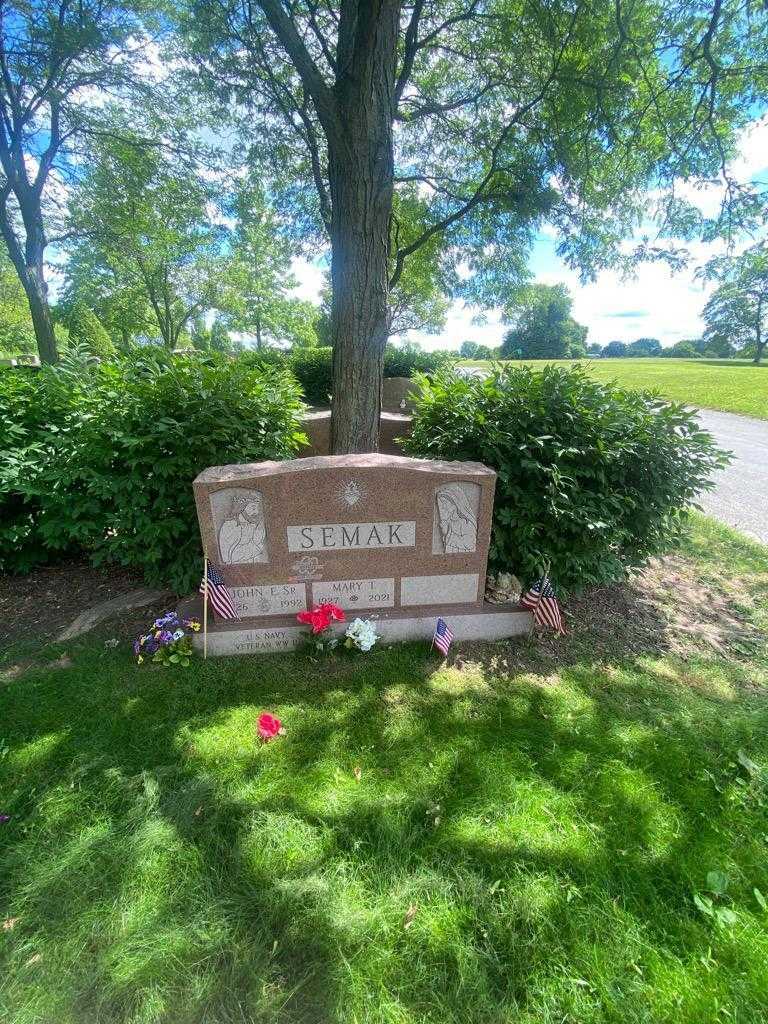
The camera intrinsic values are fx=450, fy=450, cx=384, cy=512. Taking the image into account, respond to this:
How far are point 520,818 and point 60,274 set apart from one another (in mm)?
24441

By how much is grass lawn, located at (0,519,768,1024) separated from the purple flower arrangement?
105 mm

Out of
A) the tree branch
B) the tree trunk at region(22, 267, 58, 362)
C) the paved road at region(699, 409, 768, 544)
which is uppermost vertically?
the tree branch

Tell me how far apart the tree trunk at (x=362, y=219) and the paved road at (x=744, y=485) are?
3.29 m

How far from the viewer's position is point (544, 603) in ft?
10.8

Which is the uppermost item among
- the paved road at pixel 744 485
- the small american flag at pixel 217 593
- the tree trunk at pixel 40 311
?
the tree trunk at pixel 40 311

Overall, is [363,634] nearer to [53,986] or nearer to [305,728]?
[305,728]

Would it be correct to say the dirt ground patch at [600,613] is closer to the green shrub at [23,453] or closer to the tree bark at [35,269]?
the green shrub at [23,453]

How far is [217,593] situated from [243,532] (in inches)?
17.5

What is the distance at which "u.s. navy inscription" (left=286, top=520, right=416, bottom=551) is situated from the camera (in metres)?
3.14

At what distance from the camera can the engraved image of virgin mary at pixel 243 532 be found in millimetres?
3029

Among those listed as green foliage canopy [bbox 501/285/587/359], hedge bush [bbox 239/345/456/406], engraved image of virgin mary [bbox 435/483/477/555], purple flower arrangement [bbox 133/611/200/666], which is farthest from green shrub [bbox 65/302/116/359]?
green foliage canopy [bbox 501/285/587/359]

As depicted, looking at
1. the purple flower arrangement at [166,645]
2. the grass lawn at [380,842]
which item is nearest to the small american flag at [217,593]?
the purple flower arrangement at [166,645]

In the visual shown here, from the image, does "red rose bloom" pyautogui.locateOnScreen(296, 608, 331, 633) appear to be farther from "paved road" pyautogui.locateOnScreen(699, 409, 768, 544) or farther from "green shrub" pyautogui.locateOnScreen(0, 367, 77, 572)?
"paved road" pyautogui.locateOnScreen(699, 409, 768, 544)

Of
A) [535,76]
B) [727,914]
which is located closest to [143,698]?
[727,914]
